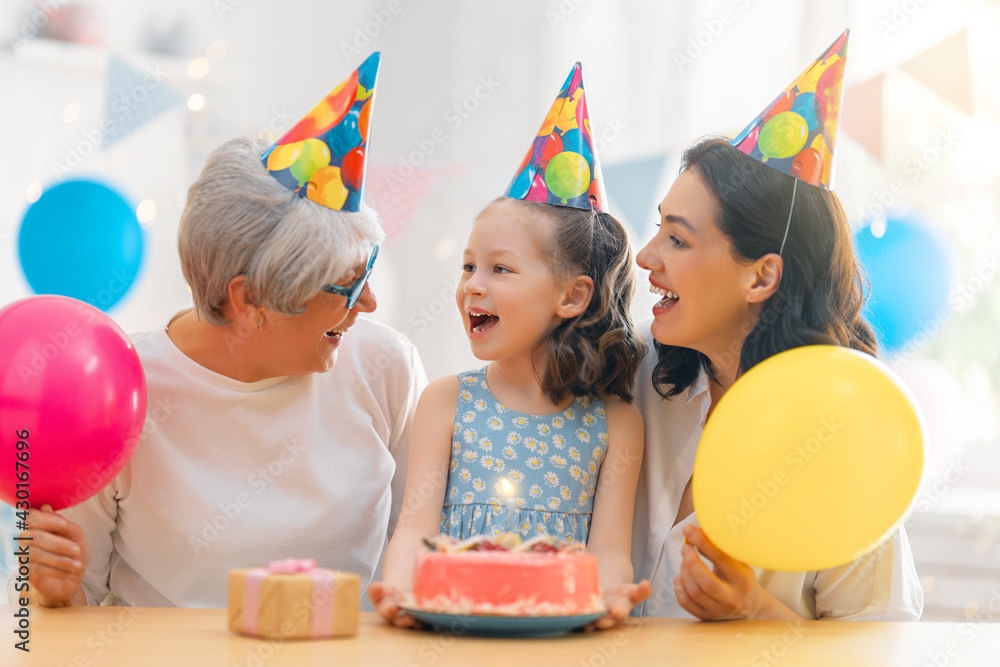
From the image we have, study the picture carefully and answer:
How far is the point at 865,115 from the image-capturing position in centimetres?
241

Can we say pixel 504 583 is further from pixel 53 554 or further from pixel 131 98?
pixel 131 98

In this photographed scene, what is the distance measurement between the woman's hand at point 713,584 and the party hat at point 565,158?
0.62 metres

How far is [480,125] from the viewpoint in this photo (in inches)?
104

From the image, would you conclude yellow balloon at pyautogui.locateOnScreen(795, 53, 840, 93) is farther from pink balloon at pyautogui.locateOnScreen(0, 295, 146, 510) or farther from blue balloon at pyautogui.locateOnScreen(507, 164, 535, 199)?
pink balloon at pyautogui.locateOnScreen(0, 295, 146, 510)

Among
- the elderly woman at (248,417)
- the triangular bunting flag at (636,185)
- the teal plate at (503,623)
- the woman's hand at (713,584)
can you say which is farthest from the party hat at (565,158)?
the triangular bunting flag at (636,185)

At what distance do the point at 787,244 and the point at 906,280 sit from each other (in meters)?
0.69

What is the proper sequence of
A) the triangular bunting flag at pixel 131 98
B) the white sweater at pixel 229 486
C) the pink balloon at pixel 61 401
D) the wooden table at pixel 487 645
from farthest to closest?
the triangular bunting flag at pixel 131 98, the white sweater at pixel 229 486, the pink balloon at pixel 61 401, the wooden table at pixel 487 645

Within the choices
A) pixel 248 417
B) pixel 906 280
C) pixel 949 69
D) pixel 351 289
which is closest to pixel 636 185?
pixel 906 280

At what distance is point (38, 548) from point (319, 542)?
Answer: 0.45 meters

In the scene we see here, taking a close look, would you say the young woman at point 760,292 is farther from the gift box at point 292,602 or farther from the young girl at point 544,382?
the gift box at point 292,602

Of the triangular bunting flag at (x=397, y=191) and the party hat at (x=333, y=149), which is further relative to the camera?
the triangular bunting flag at (x=397, y=191)

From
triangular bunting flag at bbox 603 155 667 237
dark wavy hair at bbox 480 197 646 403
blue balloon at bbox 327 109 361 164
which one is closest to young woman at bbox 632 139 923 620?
dark wavy hair at bbox 480 197 646 403

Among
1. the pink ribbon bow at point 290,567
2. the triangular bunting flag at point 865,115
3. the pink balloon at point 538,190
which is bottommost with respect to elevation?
the pink ribbon bow at point 290,567

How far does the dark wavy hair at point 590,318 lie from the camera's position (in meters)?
1.43
